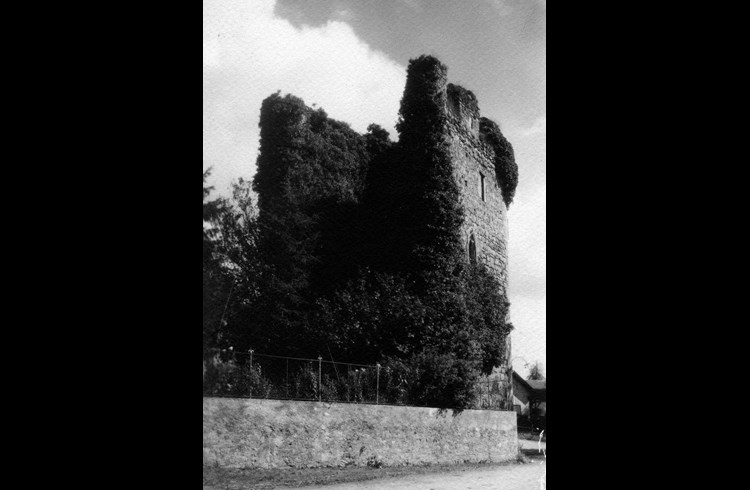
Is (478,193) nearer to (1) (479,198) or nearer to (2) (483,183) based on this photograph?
(1) (479,198)

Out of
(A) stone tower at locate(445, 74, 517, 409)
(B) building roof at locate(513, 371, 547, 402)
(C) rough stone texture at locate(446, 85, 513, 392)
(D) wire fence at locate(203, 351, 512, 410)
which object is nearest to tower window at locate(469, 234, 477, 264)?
(A) stone tower at locate(445, 74, 517, 409)

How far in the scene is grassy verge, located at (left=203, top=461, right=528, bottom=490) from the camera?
6.82 m

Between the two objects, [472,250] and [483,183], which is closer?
[472,250]

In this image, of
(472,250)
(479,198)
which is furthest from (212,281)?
(479,198)

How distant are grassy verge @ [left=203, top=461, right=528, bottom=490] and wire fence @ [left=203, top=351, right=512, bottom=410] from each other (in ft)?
3.11

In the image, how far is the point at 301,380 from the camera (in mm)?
8609

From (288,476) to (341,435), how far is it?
127 cm

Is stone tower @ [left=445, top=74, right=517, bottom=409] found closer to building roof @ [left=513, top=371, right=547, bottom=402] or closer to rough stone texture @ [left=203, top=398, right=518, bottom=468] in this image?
building roof @ [left=513, top=371, right=547, bottom=402]

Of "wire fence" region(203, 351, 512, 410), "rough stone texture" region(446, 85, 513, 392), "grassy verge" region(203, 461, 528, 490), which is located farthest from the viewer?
"rough stone texture" region(446, 85, 513, 392)

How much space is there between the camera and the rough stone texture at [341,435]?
7.25 meters
